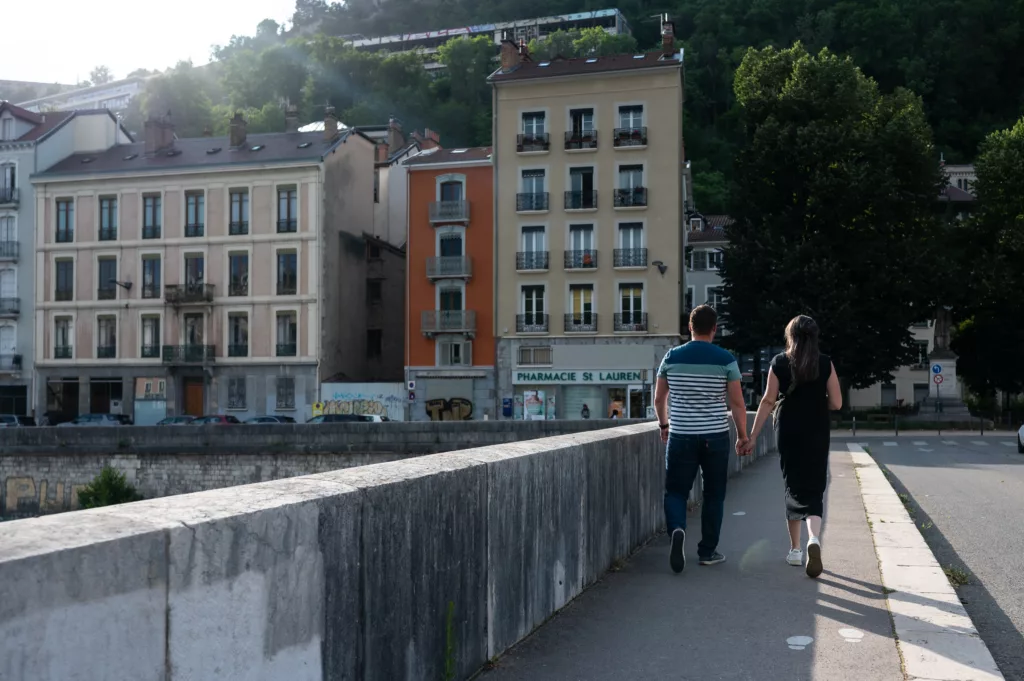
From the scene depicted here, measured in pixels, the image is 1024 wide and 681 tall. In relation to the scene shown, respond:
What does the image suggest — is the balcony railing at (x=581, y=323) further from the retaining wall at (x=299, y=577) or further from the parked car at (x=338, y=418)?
the retaining wall at (x=299, y=577)

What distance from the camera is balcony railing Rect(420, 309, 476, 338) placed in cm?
5072

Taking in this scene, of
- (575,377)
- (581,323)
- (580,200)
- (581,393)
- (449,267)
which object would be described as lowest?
(581,393)

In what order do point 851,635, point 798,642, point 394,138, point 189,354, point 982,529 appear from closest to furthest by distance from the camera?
point 798,642, point 851,635, point 982,529, point 189,354, point 394,138

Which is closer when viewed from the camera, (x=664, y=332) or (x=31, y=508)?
(x=31, y=508)

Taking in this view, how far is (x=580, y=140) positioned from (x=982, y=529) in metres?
40.7

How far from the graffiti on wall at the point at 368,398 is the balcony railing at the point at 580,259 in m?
9.60

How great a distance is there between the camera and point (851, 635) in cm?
571

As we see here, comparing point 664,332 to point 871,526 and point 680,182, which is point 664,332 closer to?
point 680,182

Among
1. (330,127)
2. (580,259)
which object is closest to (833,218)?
(580,259)

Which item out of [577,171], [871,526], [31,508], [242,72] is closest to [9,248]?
[31,508]

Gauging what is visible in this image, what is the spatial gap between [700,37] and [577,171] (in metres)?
67.0

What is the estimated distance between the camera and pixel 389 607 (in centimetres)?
390

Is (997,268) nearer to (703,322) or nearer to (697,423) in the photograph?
(703,322)

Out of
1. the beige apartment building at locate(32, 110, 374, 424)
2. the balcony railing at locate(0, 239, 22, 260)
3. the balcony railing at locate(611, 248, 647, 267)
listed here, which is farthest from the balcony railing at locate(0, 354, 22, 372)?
the balcony railing at locate(611, 248, 647, 267)
